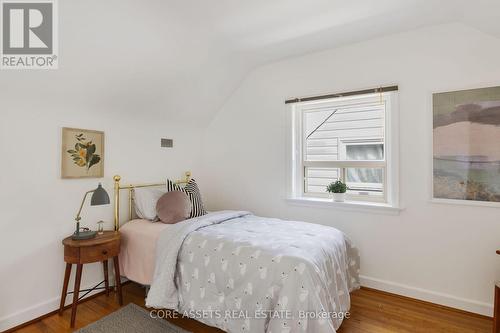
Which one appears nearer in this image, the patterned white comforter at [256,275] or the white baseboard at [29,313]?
the patterned white comforter at [256,275]

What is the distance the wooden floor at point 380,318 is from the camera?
202 centimetres

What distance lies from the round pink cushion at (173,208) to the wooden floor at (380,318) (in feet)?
2.59

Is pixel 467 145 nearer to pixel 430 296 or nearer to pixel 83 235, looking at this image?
pixel 430 296

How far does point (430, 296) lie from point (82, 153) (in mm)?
3438

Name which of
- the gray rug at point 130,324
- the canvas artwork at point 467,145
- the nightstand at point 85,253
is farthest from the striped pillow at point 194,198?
the canvas artwork at point 467,145

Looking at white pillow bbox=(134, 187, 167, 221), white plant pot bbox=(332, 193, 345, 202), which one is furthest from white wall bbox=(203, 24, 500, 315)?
white pillow bbox=(134, 187, 167, 221)

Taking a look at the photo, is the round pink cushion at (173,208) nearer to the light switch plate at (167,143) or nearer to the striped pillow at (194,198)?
the striped pillow at (194,198)

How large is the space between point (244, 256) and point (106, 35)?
1966 mm

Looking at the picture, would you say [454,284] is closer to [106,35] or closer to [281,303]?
[281,303]

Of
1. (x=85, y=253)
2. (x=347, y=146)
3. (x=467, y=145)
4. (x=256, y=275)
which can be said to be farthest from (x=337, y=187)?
(x=85, y=253)

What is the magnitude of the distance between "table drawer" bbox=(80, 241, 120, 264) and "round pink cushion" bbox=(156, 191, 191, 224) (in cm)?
47

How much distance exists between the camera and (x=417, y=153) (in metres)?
2.44

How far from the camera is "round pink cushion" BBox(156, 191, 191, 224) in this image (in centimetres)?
262

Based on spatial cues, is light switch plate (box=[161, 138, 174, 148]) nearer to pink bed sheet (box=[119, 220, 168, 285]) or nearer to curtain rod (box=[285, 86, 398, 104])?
pink bed sheet (box=[119, 220, 168, 285])
